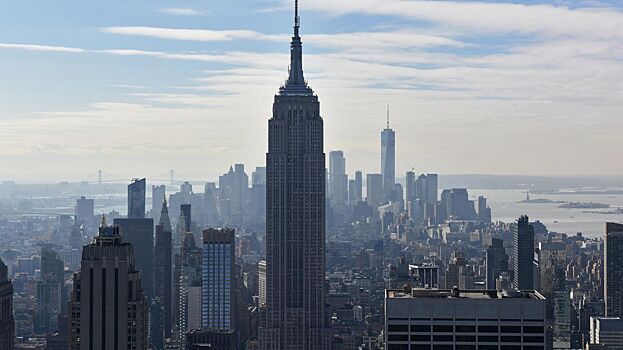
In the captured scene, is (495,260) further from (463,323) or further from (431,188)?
(463,323)

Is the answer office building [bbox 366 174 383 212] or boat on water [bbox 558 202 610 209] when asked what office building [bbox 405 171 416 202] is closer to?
office building [bbox 366 174 383 212]

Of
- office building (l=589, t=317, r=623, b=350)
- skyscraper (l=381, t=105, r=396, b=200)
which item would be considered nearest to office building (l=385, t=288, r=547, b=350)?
office building (l=589, t=317, r=623, b=350)

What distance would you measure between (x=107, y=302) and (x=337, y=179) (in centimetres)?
3315

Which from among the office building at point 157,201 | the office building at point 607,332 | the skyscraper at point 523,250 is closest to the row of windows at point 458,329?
the office building at point 607,332

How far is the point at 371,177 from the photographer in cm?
5397

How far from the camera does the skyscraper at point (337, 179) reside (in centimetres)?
4509

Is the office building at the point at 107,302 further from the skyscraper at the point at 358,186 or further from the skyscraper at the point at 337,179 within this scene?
the skyscraper at the point at 358,186

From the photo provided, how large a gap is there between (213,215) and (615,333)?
921 inches

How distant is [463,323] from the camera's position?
13836 millimetres

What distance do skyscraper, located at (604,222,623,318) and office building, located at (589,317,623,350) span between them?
2387mm

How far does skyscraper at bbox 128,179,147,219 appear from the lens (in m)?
37.9

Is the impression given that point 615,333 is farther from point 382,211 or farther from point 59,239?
point 382,211

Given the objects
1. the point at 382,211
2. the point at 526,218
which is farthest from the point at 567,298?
the point at 382,211

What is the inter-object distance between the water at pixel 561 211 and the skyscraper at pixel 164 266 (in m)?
12.0
